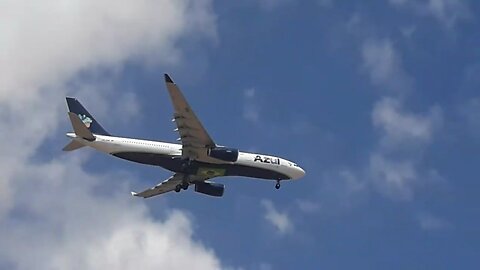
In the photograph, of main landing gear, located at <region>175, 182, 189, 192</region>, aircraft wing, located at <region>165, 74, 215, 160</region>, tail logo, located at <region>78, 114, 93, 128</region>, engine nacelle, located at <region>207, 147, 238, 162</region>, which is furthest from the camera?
main landing gear, located at <region>175, 182, 189, 192</region>

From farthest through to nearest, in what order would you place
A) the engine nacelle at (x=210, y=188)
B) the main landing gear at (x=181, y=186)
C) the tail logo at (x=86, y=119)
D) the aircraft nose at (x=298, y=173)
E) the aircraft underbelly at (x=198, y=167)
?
the engine nacelle at (x=210, y=188), the aircraft nose at (x=298, y=173), the main landing gear at (x=181, y=186), the tail logo at (x=86, y=119), the aircraft underbelly at (x=198, y=167)

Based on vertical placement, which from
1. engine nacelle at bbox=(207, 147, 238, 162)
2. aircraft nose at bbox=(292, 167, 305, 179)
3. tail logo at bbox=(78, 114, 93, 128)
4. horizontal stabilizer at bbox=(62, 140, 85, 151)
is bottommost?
horizontal stabilizer at bbox=(62, 140, 85, 151)

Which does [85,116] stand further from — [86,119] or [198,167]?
[198,167]

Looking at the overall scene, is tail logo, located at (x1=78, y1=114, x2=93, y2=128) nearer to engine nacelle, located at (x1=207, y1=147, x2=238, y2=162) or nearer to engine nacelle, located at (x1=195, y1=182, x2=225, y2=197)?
engine nacelle, located at (x1=207, y1=147, x2=238, y2=162)

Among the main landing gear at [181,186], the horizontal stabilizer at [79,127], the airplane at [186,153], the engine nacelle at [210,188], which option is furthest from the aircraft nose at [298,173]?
the horizontal stabilizer at [79,127]

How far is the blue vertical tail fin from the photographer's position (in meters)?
153

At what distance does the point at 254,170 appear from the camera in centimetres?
15600

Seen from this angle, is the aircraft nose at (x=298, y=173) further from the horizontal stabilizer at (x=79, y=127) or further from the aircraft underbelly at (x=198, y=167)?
the horizontal stabilizer at (x=79, y=127)

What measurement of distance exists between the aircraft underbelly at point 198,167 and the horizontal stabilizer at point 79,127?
16.8ft

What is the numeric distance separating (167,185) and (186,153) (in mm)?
13931

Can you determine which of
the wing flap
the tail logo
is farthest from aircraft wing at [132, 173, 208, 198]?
the tail logo

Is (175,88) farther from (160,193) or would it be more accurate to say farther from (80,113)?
(160,193)

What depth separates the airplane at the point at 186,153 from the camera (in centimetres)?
14675

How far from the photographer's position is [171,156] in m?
152
